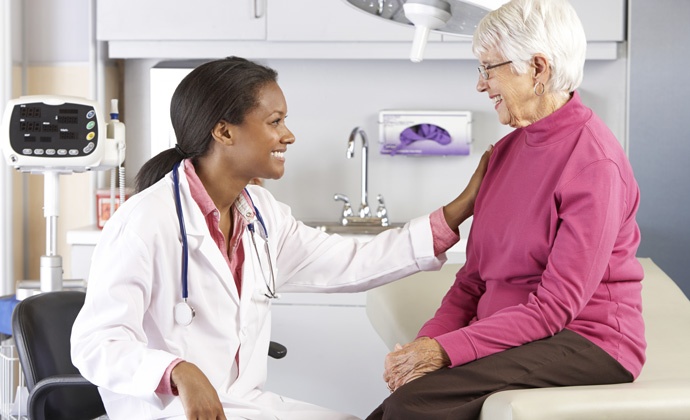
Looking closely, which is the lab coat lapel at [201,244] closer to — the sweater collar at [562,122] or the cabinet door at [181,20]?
the sweater collar at [562,122]

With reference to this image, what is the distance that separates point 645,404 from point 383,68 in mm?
2384

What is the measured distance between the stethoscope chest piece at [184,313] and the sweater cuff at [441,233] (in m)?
0.60

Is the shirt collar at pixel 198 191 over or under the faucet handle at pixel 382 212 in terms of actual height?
over

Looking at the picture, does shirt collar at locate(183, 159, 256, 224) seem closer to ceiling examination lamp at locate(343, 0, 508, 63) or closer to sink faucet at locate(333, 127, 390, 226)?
ceiling examination lamp at locate(343, 0, 508, 63)

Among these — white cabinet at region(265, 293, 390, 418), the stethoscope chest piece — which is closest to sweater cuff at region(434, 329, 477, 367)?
the stethoscope chest piece

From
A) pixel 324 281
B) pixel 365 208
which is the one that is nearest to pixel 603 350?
pixel 324 281

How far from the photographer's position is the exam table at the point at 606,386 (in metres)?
1.21

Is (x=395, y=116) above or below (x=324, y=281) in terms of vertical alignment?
above

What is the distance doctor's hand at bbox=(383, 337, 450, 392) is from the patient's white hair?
1.75 feet

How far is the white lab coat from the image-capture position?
138cm

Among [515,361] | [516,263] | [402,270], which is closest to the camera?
[515,361]

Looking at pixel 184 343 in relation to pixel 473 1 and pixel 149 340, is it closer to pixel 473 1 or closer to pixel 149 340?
pixel 149 340

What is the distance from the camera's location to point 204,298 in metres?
1.54

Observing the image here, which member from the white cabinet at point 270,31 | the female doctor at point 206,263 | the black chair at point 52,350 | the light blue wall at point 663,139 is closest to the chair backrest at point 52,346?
the black chair at point 52,350
